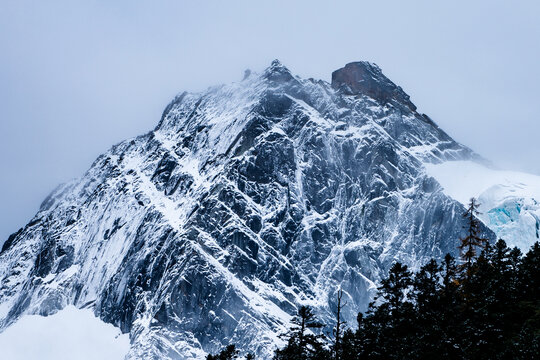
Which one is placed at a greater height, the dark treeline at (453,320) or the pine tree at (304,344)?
the dark treeline at (453,320)

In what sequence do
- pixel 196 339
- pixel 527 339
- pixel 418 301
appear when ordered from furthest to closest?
pixel 196 339 → pixel 418 301 → pixel 527 339

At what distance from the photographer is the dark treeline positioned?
58.0 metres

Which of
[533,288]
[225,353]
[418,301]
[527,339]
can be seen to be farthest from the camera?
[225,353]

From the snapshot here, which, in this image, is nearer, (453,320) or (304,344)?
(453,320)

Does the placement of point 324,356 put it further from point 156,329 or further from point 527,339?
point 156,329

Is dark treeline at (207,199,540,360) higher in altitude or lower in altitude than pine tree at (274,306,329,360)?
higher

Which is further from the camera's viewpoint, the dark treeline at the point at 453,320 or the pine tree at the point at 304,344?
the pine tree at the point at 304,344

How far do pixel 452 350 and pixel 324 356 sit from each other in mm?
11436

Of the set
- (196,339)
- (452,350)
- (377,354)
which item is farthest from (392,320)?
(196,339)

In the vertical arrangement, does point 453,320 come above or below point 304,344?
above

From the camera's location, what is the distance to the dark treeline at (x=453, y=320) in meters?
58.0

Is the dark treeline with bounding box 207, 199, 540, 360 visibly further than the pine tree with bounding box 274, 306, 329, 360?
No

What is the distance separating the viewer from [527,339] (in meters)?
51.3

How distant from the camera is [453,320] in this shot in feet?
200
